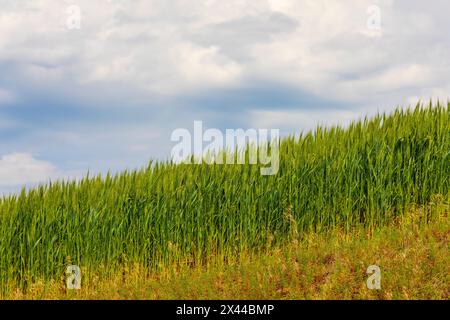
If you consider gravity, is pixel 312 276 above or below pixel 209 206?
below

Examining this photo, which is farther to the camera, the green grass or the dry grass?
the green grass

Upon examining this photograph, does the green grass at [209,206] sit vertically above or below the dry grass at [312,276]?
above

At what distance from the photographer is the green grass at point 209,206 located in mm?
13469

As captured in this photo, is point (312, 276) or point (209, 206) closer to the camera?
point (312, 276)

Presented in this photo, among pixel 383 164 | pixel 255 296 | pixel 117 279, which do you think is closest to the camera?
pixel 255 296

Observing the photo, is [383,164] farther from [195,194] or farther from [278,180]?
[195,194]

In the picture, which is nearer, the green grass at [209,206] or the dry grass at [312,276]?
the dry grass at [312,276]

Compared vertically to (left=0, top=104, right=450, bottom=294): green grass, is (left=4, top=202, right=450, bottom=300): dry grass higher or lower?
lower

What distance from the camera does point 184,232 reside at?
538 inches

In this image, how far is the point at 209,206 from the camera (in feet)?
46.1

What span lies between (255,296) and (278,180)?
17.0 feet

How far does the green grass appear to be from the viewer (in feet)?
44.2
